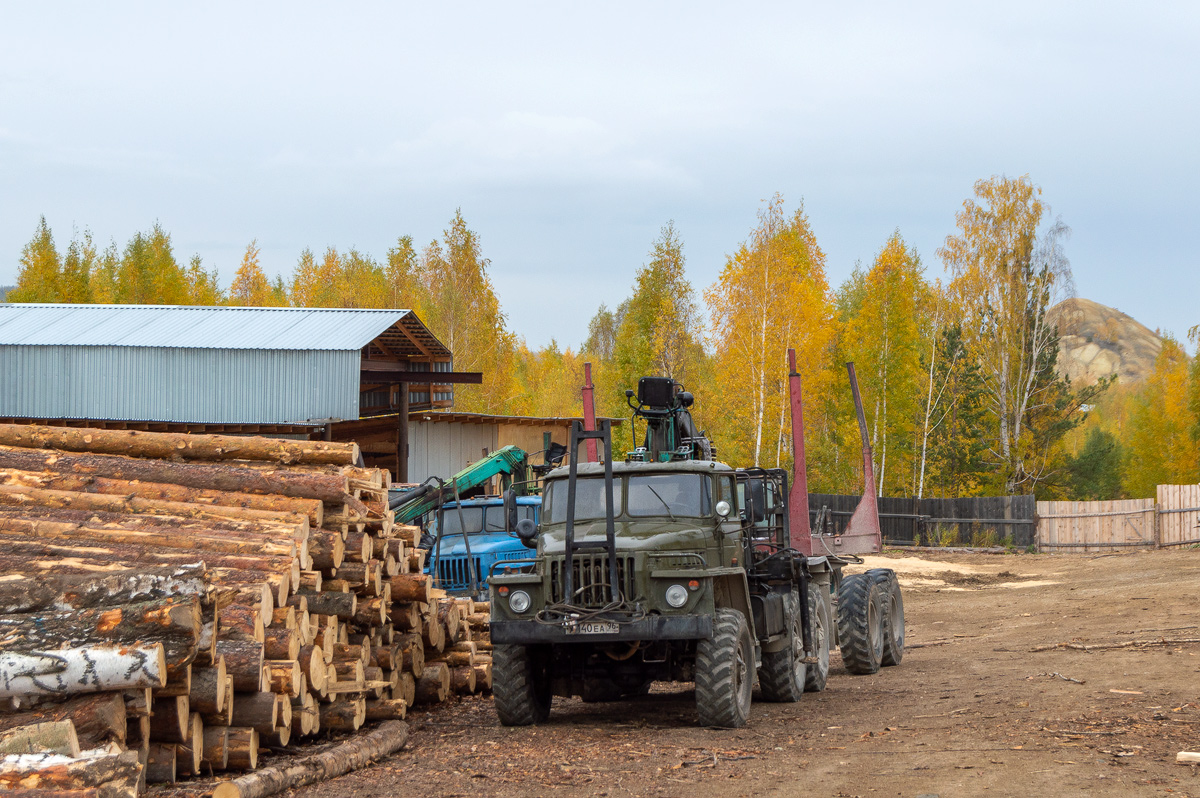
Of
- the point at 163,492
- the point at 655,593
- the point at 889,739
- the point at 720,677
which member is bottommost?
the point at 889,739

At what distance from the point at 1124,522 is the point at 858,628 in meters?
26.8

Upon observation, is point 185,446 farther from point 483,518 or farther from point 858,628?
point 858,628

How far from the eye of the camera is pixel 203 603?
23.2 ft

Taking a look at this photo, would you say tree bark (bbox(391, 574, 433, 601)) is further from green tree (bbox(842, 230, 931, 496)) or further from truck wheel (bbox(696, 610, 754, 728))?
green tree (bbox(842, 230, 931, 496))

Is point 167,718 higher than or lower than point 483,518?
lower

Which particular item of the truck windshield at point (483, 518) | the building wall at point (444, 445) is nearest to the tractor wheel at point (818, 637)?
the truck windshield at point (483, 518)

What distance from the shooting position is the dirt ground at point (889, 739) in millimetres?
7234

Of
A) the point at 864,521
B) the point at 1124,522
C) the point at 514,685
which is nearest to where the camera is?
the point at 514,685

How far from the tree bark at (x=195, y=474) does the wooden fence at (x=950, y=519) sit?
97.5 feet

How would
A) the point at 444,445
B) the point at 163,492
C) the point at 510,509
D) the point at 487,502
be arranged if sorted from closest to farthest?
the point at 163,492, the point at 510,509, the point at 487,502, the point at 444,445

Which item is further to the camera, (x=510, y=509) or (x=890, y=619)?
(x=890, y=619)

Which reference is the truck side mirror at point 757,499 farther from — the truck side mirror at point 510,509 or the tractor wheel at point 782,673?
the truck side mirror at point 510,509

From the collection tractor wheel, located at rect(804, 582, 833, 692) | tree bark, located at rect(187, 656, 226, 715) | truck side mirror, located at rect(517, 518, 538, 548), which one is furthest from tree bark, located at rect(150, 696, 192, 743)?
tractor wheel, located at rect(804, 582, 833, 692)

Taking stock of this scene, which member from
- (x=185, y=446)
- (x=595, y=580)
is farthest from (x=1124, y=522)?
(x=185, y=446)
